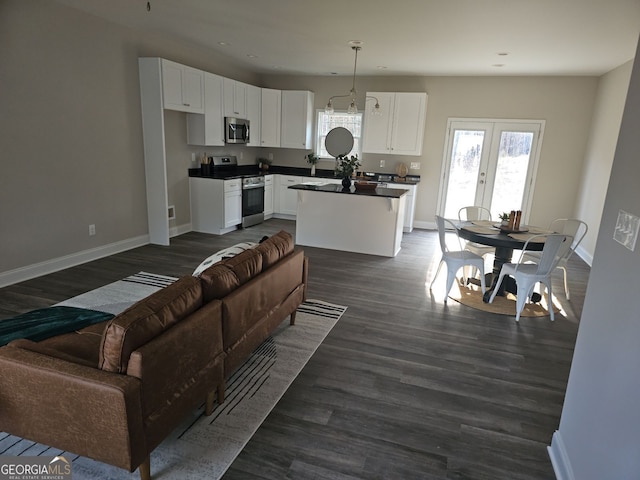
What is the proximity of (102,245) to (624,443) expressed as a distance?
17.3 feet

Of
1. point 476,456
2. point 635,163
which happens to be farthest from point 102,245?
point 635,163

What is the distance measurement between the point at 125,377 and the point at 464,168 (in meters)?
6.92

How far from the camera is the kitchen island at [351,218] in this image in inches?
221

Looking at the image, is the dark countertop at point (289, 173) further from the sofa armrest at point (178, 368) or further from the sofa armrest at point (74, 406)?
the sofa armrest at point (74, 406)

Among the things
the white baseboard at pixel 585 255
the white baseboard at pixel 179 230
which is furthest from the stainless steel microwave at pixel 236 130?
the white baseboard at pixel 585 255

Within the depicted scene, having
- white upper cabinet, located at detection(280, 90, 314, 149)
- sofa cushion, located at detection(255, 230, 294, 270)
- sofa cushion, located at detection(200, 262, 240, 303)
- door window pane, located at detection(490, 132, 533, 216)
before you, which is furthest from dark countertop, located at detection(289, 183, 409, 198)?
sofa cushion, located at detection(200, 262, 240, 303)

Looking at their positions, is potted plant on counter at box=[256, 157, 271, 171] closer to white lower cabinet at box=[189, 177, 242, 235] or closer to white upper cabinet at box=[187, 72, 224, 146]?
white lower cabinet at box=[189, 177, 242, 235]

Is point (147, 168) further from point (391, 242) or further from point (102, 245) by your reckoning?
point (391, 242)

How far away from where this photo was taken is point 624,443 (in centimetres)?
140

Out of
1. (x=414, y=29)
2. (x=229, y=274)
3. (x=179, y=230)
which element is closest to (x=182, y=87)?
(x=179, y=230)

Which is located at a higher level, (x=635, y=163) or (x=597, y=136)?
(x=597, y=136)

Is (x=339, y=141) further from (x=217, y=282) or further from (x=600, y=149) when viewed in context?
(x=217, y=282)

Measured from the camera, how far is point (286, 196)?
7.90 meters

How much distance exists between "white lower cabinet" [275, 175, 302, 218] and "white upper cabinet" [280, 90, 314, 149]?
0.69m
